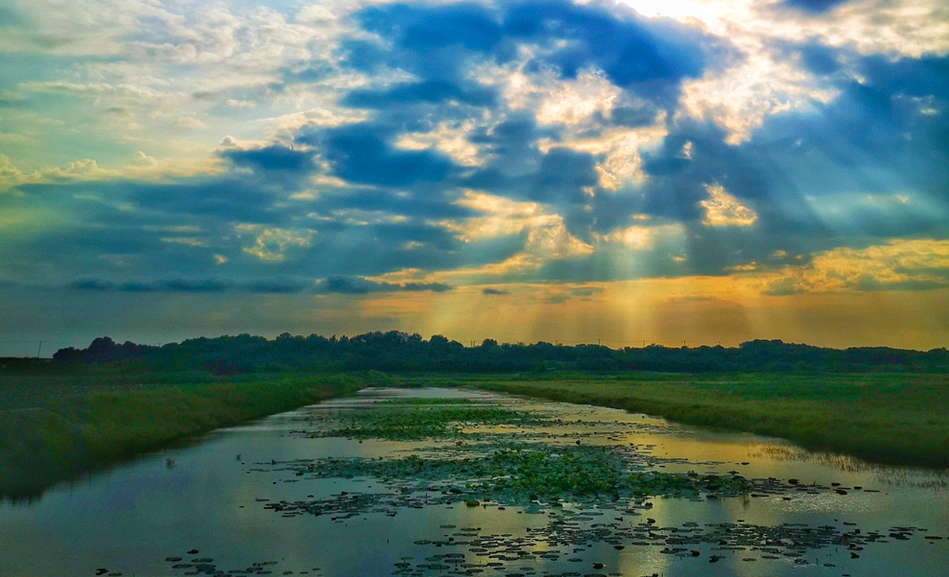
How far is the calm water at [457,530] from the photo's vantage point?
14.3 m

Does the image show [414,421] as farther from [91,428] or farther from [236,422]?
[91,428]

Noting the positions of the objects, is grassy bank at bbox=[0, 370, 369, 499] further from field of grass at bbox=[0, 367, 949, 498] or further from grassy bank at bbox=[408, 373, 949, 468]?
grassy bank at bbox=[408, 373, 949, 468]

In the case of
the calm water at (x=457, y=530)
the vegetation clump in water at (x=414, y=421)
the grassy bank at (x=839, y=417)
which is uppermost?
the grassy bank at (x=839, y=417)

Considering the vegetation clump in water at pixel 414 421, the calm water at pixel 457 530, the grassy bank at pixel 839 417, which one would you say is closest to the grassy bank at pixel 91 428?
the calm water at pixel 457 530

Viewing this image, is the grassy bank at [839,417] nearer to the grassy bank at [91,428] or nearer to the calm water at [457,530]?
the calm water at [457,530]

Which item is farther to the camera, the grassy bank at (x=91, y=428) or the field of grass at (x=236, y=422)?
the field of grass at (x=236, y=422)

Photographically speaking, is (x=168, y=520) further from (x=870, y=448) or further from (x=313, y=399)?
(x=313, y=399)

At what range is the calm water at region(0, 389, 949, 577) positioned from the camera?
564 inches

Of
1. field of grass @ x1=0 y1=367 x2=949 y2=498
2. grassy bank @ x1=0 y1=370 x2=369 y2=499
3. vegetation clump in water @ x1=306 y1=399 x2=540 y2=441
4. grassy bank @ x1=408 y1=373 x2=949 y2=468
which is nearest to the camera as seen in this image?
grassy bank @ x1=0 y1=370 x2=369 y2=499

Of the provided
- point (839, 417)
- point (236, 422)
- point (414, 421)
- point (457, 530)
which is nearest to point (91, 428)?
point (236, 422)

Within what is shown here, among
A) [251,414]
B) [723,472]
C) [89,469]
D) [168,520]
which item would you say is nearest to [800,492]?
[723,472]

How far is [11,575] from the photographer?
46.5 ft

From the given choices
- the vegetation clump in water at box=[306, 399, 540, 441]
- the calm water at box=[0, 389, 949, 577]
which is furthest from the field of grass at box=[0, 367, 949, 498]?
the vegetation clump in water at box=[306, 399, 540, 441]

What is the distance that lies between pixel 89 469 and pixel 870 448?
3108cm
